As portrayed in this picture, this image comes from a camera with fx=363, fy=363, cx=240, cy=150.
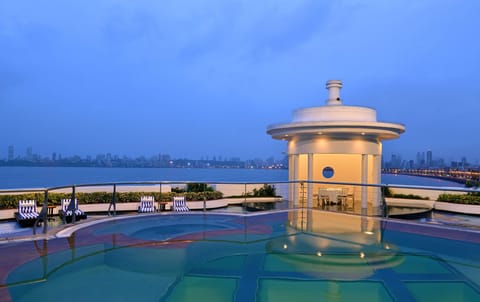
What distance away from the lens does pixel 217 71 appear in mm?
111875

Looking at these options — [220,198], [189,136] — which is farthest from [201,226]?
[189,136]

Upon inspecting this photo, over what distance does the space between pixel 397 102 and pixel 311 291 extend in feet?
417

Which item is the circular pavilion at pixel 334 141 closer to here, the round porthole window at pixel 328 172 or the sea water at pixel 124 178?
the round porthole window at pixel 328 172

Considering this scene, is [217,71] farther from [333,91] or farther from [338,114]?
[338,114]

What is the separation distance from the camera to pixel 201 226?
8.01 metres

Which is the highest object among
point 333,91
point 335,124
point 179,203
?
point 333,91

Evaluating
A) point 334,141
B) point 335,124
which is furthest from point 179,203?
point 335,124

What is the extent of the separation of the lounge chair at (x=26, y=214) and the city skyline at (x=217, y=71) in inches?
905

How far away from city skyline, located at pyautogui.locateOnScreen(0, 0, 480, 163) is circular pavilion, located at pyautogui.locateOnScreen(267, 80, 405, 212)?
17.1 meters

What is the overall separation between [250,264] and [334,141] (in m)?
Result: 9.80

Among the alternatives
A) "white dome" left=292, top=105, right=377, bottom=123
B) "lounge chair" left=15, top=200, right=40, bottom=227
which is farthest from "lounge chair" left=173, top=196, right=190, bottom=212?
"white dome" left=292, top=105, right=377, bottom=123

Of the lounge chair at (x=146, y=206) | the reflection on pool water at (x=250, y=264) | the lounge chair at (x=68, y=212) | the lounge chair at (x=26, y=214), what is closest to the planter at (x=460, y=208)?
the reflection on pool water at (x=250, y=264)

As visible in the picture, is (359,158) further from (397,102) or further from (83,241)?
(397,102)

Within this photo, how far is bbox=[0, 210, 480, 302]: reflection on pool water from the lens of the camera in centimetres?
419
